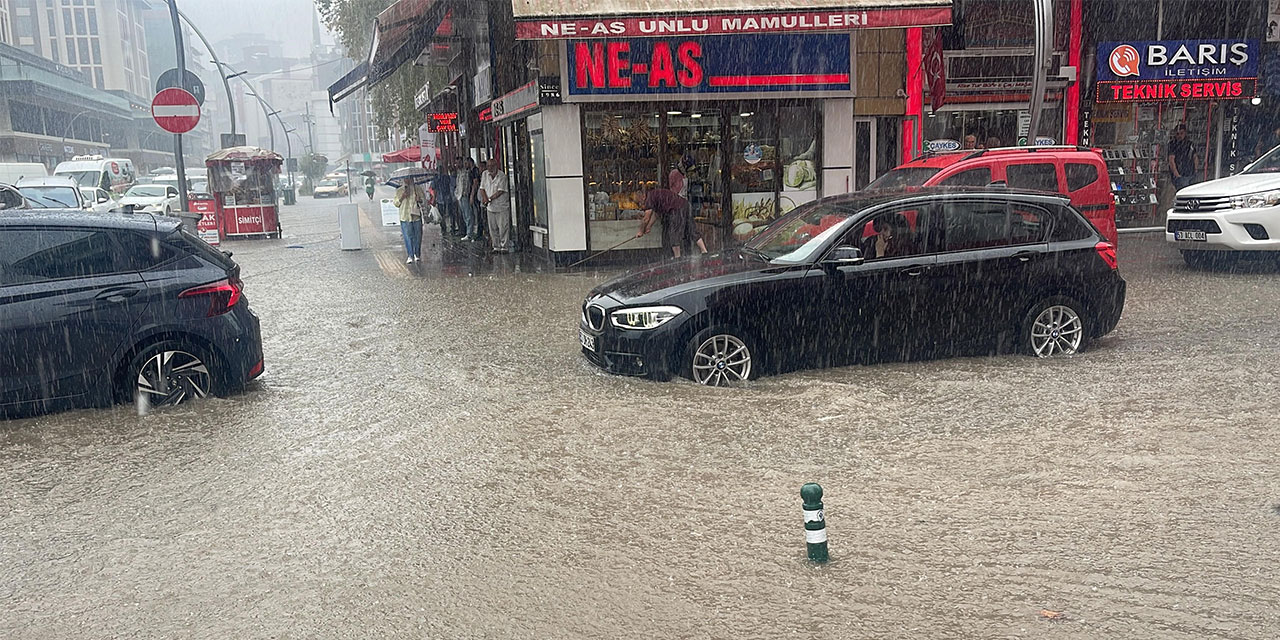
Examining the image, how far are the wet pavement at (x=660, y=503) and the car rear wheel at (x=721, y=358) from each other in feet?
0.64

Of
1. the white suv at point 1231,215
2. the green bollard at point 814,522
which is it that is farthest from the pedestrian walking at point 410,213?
the green bollard at point 814,522

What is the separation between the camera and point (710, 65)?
16109 mm

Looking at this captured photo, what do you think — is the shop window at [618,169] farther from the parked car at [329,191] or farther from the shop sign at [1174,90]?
the parked car at [329,191]

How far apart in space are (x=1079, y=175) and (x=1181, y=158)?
8.66 metres

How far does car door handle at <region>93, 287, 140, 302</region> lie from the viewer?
710 centimetres

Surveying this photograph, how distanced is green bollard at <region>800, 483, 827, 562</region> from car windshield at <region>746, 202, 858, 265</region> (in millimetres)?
3721

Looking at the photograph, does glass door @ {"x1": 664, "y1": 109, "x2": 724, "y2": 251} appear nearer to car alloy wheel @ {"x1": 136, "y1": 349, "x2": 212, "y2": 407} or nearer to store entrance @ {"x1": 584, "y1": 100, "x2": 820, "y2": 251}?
store entrance @ {"x1": 584, "y1": 100, "x2": 820, "y2": 251}

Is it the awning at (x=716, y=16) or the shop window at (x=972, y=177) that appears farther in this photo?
the awning at (x=716, y=16)

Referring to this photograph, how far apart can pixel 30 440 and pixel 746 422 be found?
4.73 m

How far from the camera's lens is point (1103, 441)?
6223 mm

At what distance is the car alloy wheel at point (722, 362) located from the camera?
7648 mm

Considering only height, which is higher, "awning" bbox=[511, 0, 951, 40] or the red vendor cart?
"awning" bbox=[511, 0, 951, 40]

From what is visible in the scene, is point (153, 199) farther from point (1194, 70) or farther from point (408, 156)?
point (1194, 70)

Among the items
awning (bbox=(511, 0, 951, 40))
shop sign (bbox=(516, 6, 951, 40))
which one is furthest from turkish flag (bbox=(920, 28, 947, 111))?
shop sign (bbox=(516, 6, 951, 40))
